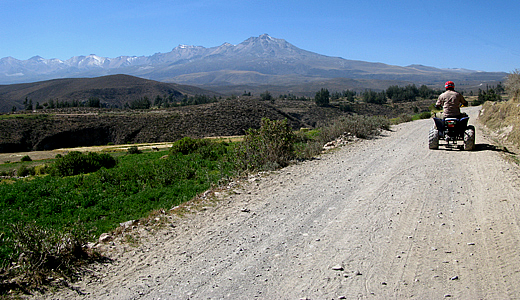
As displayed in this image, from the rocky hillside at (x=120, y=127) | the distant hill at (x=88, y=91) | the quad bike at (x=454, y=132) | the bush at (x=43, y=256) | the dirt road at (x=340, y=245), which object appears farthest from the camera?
the distant hill at (x=88, y=91)

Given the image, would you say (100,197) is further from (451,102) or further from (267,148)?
(451,102)

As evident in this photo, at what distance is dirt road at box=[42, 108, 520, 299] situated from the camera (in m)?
3.88

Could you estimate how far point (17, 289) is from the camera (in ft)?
13.4

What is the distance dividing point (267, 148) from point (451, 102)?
599 cm

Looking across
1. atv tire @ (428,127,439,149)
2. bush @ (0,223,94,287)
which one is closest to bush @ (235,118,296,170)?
atv tire @ (428,127,439,149)

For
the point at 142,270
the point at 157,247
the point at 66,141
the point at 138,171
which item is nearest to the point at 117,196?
the point at 138,171

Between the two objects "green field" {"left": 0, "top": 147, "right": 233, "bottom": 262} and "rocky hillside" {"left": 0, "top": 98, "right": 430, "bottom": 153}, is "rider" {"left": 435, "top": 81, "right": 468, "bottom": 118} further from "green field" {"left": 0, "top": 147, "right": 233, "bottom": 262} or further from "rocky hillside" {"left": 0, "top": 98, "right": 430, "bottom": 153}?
"rocky hillside" {"left": 0, "top": 98, "right": 430, "bottom": 153}

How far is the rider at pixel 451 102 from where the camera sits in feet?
36.3

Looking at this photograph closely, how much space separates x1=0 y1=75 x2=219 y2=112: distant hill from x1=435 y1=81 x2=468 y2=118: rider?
14420 centimetres

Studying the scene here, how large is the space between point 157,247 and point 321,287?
2.62 metres

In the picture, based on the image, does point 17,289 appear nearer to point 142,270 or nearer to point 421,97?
point 142,270

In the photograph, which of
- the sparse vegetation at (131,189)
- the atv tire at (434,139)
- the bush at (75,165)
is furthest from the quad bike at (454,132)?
the bush at (75,165)

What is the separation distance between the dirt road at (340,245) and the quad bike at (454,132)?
295 centimetres

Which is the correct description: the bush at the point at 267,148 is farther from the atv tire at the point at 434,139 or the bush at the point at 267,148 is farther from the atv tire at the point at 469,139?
the atv tire at the point at 469,139
